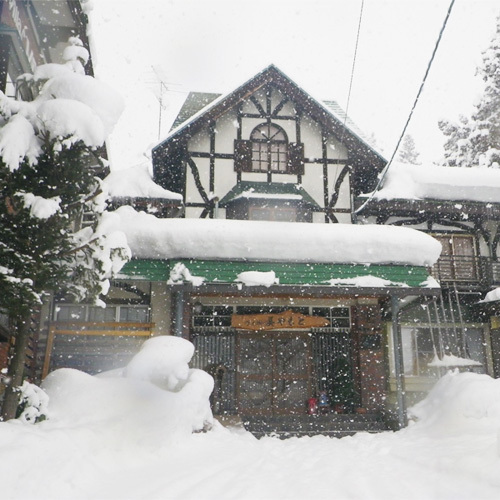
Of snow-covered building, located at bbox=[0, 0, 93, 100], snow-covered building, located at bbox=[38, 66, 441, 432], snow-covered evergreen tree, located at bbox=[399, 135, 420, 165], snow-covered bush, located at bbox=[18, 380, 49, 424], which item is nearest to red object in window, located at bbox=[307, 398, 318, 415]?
snow-covered building, located at bbox=[38, 66, 441, 432]

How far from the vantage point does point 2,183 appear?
18.5 feet

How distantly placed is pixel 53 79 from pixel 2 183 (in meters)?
1.59

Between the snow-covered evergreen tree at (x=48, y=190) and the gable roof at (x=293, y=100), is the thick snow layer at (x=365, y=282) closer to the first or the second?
the gable roof at (x=293, y=100)

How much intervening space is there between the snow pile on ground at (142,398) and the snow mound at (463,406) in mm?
4591

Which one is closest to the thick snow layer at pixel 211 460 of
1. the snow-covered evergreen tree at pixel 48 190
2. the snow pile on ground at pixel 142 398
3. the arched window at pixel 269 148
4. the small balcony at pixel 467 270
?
the snow pile on ground at pixel 142 398

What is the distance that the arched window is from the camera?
1377 cm

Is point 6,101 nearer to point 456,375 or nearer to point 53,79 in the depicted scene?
point 53,79

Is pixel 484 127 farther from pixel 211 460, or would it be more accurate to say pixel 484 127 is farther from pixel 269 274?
pixel 211 460

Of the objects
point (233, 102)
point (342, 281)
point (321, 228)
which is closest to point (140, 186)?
point (233, 102)

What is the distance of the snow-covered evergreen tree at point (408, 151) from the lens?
40594 millimetres

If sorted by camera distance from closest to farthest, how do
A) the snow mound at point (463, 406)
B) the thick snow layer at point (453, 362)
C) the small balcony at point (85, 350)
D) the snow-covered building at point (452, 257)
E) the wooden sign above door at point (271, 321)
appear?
the snow mound at point (463, 406) < the small balcony at point (85, 350) < the thick snow layer at point (453, 362) < the wooden sign above door at point (271, 321) < the snow-covered building at point (452, 257)

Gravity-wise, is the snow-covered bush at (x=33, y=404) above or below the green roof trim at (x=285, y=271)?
below

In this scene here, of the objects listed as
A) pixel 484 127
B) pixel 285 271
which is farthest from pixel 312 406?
pixel 484 127

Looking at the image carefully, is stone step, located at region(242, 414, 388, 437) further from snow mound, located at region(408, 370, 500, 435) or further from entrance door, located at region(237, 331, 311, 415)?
entrance door, located at region(237, 331, 311, 415)
